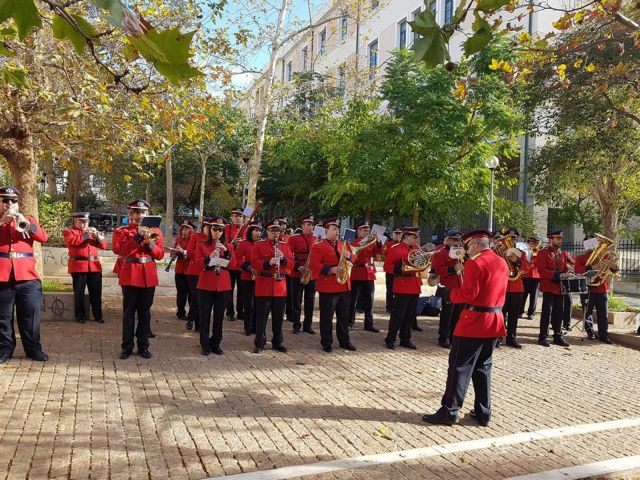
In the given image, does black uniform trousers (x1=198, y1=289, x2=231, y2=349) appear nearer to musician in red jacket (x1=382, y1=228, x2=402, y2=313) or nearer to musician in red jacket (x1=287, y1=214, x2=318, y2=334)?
musician in red jacket (x1=287, y1=214, x2=318, y2=334)

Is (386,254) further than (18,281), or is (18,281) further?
(386,254)

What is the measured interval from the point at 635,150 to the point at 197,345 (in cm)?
1146

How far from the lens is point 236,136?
109 feet

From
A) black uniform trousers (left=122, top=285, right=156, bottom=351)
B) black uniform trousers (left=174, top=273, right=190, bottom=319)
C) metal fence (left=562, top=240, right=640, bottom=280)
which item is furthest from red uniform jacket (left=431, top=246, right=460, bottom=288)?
metal fence (left=562, top=240, right=640, bottom=280)

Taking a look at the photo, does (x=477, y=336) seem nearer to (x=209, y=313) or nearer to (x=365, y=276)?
(x=209, y=313)

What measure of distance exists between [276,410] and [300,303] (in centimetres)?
541

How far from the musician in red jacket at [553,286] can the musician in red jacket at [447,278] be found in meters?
1.81

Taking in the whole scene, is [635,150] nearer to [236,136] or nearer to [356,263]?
[356,263]

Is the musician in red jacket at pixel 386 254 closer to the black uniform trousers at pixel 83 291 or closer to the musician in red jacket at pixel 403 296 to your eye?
the musician in red jacket at pixel 403 296

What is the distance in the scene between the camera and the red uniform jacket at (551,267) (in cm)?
1058

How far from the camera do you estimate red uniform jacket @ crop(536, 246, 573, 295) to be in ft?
34.7

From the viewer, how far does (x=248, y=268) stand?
9227 mm

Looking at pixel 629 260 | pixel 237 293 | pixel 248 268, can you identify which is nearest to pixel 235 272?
pixel 237 293

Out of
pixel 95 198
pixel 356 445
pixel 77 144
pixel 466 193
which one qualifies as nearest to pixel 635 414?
pixel 356 445
